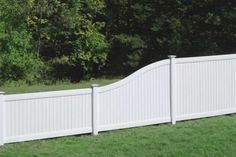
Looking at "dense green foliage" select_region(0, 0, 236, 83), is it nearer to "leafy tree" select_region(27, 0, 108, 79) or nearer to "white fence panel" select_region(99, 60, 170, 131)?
"leafy tree" select_region(27, 0, 108, 79)

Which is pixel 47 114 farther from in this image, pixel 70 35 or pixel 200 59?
pixel 70 35

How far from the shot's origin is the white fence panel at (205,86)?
12.5m

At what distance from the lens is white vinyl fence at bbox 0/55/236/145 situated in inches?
406

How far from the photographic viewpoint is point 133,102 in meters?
11.7

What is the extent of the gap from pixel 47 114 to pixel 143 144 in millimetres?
1621

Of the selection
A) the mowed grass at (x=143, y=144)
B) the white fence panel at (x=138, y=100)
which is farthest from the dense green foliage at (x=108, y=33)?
the mowed grass at (x=143, y=144)

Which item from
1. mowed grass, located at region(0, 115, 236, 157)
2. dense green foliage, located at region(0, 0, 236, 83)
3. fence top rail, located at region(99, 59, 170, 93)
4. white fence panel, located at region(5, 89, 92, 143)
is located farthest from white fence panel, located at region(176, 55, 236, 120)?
dense green foliage, located at region(0, 0, 236, 83)

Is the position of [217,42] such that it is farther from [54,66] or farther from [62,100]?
[62,100]

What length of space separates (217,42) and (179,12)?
2.19m

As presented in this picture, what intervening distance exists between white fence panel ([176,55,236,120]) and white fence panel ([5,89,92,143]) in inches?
89.1

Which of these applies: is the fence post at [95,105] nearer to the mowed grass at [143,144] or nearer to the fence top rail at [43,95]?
the fence top rail at [43,95]

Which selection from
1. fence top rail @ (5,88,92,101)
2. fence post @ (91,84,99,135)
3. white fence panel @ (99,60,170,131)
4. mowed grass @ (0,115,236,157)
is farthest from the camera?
white fence panel @ (99,60,170,131)

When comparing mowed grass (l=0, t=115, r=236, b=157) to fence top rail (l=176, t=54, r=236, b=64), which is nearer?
mowed grass (l=0, t=115, r=236, b=157)

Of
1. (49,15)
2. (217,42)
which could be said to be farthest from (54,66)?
(217,42)
